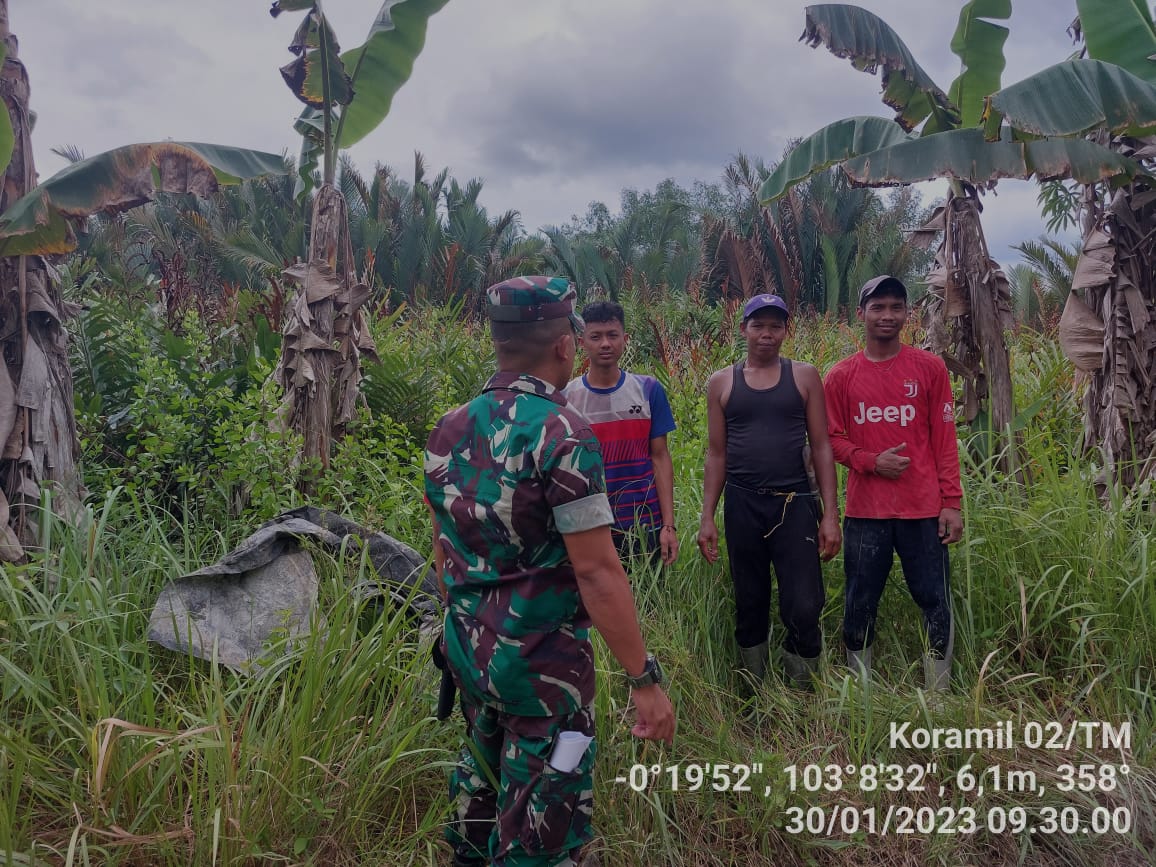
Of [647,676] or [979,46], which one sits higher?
[979,46]

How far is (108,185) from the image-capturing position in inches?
153

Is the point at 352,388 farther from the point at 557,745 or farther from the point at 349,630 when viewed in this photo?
the point at 557,745

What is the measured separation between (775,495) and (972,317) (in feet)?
7.48

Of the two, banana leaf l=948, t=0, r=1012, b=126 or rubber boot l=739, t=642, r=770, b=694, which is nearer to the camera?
rubber boot l=739, t=642, r=770, b=694

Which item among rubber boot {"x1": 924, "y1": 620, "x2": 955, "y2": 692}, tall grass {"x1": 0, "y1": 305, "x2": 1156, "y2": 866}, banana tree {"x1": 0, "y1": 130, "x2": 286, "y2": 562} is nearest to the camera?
tall grass {"x1": 0, "y1": 305, "x2": 1156, "y2": 866}

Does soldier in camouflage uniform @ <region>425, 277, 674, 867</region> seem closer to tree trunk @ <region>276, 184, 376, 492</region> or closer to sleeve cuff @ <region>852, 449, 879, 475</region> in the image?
sleeve cuff @ <region>852, 449, 879, 475</region>

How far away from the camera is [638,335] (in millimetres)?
10219

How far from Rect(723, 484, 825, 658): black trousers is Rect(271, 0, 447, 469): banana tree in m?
2.49

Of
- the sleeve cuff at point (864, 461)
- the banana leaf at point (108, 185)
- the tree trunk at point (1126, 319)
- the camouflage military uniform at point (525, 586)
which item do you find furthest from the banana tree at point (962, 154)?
the banana leaf at point (108, 185)

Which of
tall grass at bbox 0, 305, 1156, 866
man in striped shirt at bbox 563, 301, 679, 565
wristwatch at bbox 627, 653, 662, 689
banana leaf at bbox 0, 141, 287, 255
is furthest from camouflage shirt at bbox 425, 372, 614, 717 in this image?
banana leaf at bbox 0, 141, 287, 255

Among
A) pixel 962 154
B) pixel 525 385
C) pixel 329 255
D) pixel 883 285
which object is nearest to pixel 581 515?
pixel 525 385

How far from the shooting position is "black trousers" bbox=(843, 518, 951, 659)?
3.28 metres

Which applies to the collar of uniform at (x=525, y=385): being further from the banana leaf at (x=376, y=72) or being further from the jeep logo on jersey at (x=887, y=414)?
the banana leaf at (x=376, y=72)

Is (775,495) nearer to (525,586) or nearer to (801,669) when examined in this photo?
(801,669)
